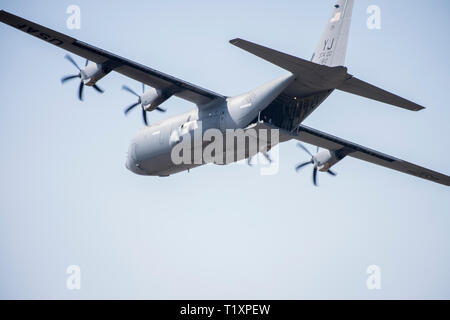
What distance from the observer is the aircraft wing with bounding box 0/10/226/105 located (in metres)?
30.7

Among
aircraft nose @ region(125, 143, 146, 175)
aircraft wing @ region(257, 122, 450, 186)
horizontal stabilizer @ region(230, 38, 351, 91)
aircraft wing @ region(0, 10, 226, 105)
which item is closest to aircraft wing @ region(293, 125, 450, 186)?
aircraft wing @ region(257, 122, 450, 186)

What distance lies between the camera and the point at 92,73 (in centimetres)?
3278

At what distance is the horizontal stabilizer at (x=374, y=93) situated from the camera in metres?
29.0

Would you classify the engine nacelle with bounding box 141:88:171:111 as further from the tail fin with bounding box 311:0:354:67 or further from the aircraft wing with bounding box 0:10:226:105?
the tail fin with bounding box 311:0:354:67

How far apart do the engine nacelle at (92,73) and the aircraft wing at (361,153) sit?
8157 mm

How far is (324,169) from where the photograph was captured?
36094mm

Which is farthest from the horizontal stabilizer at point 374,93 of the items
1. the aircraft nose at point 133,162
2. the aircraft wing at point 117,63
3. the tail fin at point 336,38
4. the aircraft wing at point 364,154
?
the aircraft nose at point 133,162

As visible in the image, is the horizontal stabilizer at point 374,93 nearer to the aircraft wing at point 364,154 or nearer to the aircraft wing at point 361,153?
the aircraft wing at point 361,153

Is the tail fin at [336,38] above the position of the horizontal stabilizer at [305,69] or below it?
above

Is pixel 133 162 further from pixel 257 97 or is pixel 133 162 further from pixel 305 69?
pixel 305 69

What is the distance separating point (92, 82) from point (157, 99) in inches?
102

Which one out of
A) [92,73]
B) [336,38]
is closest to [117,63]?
[92,73]
